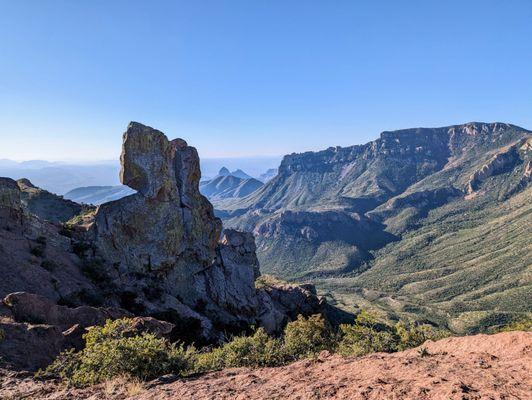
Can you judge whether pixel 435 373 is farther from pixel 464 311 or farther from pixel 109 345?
pixel 464 311

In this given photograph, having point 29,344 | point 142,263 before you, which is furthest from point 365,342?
point 142,263

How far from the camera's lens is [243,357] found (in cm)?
1848

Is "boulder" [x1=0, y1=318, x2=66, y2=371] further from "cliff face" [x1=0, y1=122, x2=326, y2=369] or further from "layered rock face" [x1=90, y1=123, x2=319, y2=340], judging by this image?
"layered rock face" [x1=90, y1=123, x2=319, y2=340]

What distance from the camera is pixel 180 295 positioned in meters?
43.6

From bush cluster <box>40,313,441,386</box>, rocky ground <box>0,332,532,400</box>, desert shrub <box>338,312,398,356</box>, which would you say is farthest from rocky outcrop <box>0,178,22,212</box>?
desert shrub <box>338,312,398,356</box>

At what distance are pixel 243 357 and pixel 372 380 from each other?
25.5 feet

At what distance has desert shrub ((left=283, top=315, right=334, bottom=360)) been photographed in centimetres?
2000

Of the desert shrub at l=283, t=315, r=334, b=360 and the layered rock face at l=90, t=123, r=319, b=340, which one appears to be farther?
the layered rock face at l=90, t=123, r=319, b=340

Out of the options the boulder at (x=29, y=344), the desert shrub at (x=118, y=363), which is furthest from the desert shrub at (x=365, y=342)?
the boulder at (x=29, y=344)

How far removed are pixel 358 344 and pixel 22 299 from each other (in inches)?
780

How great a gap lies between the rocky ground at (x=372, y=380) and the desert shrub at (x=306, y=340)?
328 cm

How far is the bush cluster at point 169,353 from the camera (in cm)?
1555

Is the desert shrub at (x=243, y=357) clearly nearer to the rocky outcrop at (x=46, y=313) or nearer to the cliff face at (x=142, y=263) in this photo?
the cliff face at (x=142, y=263)

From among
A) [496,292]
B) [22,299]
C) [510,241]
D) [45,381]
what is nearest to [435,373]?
[45,381]
